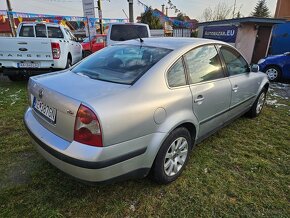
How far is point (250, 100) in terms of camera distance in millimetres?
4059

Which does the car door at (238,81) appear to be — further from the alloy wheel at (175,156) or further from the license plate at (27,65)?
the license plate at (27,65)

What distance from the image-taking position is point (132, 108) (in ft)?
6.47

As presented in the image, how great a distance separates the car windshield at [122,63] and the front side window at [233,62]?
1.19 metres

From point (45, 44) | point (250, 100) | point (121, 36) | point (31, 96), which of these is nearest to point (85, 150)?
point (31, 96)

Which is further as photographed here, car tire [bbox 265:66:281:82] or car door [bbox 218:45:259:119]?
car tire [bbox 265:66:281:82]

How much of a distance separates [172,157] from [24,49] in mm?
5344

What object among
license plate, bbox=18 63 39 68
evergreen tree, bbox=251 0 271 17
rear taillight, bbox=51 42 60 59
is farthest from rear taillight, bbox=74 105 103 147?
evergreen tree, bbox=251 0 271 17

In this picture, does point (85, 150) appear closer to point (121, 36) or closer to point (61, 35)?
point (121, 36)

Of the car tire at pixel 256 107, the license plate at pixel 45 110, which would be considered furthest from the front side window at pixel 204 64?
the car tire at pixel 256 107

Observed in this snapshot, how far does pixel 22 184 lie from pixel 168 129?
5.61ft

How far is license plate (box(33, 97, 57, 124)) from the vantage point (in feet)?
6.92

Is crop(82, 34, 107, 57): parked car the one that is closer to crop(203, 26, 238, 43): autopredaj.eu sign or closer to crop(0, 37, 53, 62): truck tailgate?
crop(203, 26, 238, 43): autopredaj.eu sign

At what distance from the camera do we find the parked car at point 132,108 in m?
1.88

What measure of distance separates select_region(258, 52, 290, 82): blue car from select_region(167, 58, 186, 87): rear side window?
701cm
